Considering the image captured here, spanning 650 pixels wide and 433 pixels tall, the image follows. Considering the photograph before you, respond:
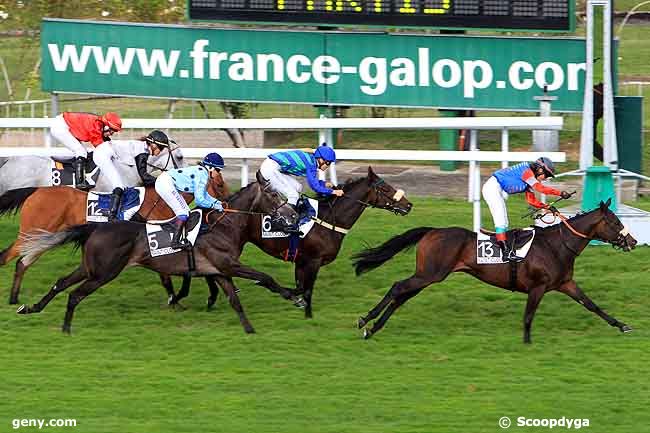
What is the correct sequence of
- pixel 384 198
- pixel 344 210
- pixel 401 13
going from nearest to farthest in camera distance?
pixel 344 210 < pixel 384 198 < pixel 401 13

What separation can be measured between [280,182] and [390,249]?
4.53 ft

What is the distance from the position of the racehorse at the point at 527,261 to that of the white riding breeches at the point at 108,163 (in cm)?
284

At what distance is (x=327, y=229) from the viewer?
478 inches

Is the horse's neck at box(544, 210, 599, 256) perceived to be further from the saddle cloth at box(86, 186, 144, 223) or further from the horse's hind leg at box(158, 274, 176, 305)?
the saddle cloth at box(86, 186, 144, 223)

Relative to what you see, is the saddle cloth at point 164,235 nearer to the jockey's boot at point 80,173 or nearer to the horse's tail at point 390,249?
the horse's tail at point 390,249

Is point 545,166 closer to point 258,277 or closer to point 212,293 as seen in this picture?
point 258,277

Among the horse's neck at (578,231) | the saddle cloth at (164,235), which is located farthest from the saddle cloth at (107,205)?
the horse's neck at (578,231)

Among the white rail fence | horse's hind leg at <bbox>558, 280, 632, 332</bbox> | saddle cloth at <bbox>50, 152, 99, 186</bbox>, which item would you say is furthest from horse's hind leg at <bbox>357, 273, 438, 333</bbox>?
saddle cloth at <bbox>50, 152, 99, 186</bbox>

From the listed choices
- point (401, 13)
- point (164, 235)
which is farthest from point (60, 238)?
point (401, 13)

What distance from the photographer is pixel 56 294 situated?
39.0 ft

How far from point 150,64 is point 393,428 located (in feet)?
30.4

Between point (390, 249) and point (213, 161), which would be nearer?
point (390, 249)

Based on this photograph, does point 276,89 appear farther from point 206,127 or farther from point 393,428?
point 393,428

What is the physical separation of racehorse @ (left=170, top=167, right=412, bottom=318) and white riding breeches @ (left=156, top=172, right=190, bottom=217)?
0.64 meters
